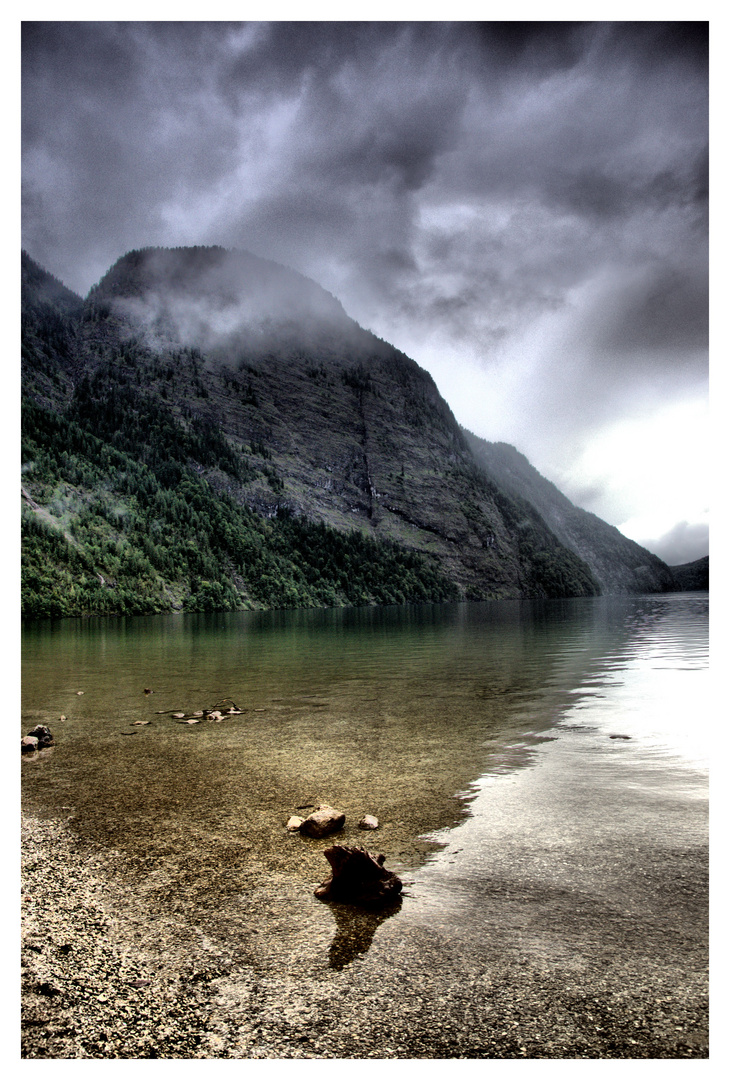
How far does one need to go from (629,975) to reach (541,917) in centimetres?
92

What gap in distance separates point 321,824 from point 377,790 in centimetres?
188

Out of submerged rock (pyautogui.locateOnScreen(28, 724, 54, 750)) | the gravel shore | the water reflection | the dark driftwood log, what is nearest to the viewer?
the gravel shore

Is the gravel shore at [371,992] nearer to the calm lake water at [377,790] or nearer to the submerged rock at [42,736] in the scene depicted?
the calm lake water at [377,790]

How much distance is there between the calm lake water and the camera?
5062mm

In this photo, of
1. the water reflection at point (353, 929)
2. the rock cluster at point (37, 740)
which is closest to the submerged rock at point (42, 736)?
the rock cluster at point (37, 740)

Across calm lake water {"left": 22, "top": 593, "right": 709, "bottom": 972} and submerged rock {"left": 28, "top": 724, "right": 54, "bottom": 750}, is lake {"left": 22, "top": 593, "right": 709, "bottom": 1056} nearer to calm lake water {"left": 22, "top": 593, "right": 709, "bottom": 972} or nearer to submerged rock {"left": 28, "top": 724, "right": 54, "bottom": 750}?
calm lake water {"left": 22, "top": 593, "right": 709, "bottom": 972}

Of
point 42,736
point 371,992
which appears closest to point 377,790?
point 371,992

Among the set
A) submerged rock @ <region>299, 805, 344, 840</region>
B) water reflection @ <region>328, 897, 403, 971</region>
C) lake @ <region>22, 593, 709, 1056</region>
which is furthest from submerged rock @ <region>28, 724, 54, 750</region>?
water reflection @ <region>328, 897, 403, 971</region>

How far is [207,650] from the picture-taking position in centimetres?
3456

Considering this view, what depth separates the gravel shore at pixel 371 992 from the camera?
329cm

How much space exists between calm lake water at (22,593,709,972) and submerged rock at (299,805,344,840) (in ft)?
0.56

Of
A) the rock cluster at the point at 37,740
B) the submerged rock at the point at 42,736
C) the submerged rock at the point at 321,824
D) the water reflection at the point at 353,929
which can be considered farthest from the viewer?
the submerged rock at the point at 42,736

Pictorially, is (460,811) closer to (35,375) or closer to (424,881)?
(424,881)

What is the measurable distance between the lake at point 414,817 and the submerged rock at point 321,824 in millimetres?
128
